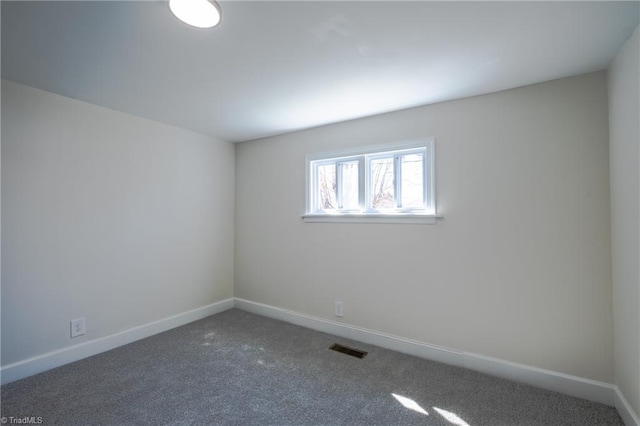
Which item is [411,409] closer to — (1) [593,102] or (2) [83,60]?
(1) [593,102]

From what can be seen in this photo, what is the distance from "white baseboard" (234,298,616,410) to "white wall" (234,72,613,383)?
52 millimetres

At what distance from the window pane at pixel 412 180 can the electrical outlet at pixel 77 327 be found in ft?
9.85

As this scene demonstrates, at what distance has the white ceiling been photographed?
136 cm

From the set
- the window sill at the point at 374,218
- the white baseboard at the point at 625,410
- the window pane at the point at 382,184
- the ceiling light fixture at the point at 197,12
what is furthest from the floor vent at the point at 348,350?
the ceiling light fixture at the point at 197,12

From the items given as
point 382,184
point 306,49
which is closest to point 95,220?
point 306,49

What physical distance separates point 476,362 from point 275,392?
1.57 meters

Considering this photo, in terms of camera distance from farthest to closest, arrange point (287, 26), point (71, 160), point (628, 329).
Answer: point (71, 160), point (628, 329), point (287, 26)

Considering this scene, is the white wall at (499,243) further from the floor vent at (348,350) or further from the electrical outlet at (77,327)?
the electrical outlet at (77,327)

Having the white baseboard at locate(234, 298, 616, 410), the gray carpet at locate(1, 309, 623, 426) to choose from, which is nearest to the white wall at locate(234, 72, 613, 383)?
the white baseboard at locate(234, 298, 616, 410)

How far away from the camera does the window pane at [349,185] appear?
295 cm

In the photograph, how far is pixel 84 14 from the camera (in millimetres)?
1374

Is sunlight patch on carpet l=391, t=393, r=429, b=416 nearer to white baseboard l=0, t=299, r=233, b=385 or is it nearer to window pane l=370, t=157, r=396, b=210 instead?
window pane l=370, t=157, r=396, b=210

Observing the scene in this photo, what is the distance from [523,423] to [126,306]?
3.25m

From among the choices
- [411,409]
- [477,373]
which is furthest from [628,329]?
[411,409]
